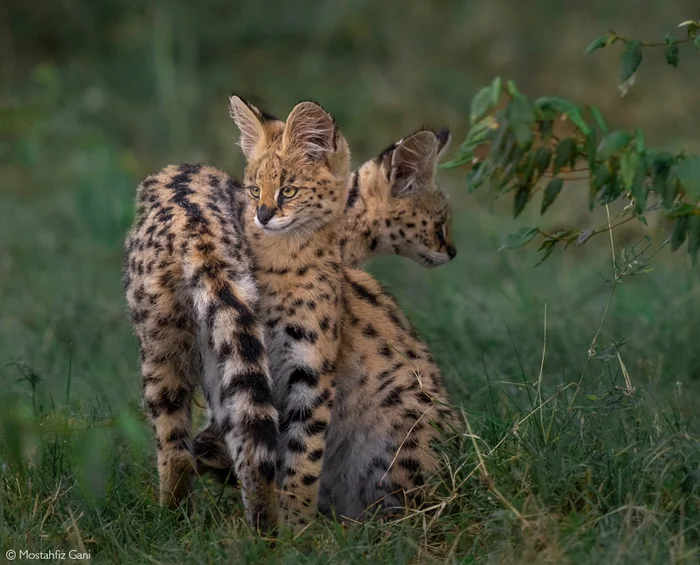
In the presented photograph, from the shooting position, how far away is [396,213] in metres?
5.65

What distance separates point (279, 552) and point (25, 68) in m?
9.70

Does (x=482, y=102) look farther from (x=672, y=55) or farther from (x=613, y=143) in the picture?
(x=672, y=55)

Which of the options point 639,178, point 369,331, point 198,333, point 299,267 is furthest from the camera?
point 369,331

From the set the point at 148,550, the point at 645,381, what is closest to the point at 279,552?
the point at 148,550

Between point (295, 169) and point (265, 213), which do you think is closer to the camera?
point (265, 213)

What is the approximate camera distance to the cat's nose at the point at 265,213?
4191mm

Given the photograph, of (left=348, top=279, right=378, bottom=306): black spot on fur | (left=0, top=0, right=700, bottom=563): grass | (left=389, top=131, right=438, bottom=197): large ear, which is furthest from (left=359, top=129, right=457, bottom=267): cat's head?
(left=348, top=279, right=378, bottom=306): black spot on fur

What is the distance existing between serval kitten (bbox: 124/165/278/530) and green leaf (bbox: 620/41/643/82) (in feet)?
4.63

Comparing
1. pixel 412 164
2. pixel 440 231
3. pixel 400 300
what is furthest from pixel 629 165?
pixel 400 300

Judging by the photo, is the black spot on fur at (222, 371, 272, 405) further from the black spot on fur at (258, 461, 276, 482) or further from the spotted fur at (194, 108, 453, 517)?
the spotted fur at (194, 108, 453, 517)

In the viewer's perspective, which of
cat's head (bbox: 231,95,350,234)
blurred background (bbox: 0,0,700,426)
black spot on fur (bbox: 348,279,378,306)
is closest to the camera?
cat's head (bbox: 231,95,350,234)

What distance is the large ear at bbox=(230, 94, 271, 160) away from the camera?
445 centimetres

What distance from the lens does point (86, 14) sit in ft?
39.5

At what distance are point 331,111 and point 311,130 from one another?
262 inches
